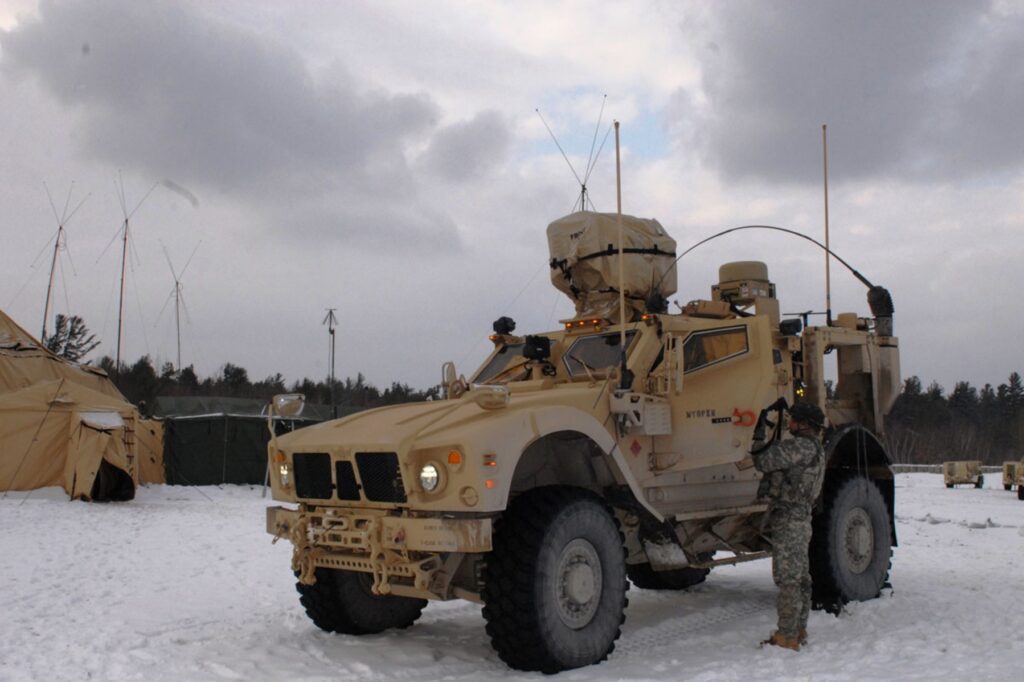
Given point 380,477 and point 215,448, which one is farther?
point 215,448

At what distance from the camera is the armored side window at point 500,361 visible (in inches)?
333

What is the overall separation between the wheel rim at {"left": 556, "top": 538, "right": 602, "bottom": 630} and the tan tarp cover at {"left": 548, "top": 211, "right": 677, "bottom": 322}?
2647mm

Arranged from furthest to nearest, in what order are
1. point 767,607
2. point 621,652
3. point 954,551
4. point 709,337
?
point 954,551 → point 767,607 → point 709,337 → point 621,652

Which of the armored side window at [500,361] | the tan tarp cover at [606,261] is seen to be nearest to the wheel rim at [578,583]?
the armored side window at [500,361]

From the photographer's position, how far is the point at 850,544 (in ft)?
28.1

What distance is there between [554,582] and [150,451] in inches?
683

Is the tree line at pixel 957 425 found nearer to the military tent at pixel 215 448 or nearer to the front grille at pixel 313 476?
the military tent at pixel 215 448

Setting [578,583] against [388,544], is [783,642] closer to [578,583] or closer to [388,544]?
[578,583]

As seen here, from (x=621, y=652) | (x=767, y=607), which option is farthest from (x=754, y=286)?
(x=621, y=652)

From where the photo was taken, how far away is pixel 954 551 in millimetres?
12250

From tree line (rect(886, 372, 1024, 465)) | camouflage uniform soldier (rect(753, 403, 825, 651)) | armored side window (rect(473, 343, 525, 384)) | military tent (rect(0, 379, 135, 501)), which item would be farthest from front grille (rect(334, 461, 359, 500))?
tree line (rect(886, 372, 1024, 465))

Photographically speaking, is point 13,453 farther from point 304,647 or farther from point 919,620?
point 919,620

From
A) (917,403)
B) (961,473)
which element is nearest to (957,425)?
(917,403)

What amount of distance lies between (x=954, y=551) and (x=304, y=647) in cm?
898
